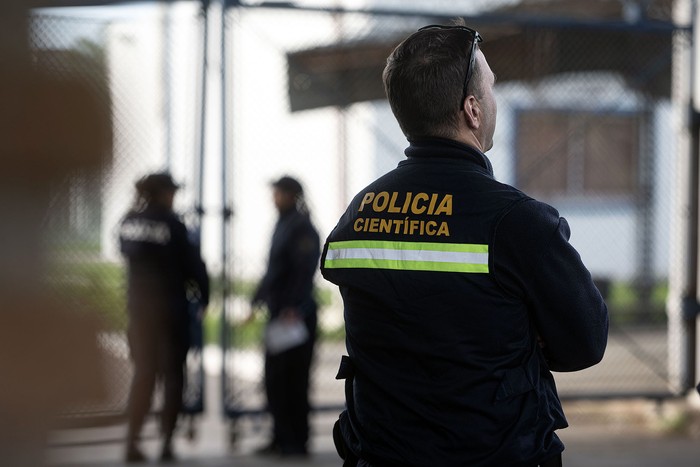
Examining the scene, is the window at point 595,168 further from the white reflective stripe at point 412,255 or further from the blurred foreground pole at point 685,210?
the white reflective stripe at point 412,255

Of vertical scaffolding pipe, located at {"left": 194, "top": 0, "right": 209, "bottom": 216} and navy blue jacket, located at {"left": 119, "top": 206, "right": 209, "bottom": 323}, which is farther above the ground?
vertical scaffolding pipe, located at {"left": 194, "top": 0, "right": 209, "bottom": 216}

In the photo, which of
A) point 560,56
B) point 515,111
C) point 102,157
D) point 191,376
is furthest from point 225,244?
point 102,157

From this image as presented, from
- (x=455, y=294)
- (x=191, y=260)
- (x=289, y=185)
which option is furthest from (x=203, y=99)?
(x=455, y=294)

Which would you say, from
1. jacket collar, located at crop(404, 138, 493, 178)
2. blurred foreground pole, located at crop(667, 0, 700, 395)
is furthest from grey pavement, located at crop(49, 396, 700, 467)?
jacket collar, located at crop(404, 138, 493, 178)

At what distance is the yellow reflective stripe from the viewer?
208 centimetres

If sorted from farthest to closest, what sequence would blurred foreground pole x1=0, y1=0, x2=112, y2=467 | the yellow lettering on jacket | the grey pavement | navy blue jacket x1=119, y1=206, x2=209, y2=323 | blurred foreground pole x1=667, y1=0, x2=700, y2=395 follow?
blurred foreground pole x1=667, y1=0, x2=700, y2=395, the grey pavement, navy blue jacket x1=119, y1=206, x2=209, y2=323, the yellow lettering on jacket, blurred foreground pole x1=0, y1=0, x2=112, y2=467

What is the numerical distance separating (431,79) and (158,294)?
4.44 meters

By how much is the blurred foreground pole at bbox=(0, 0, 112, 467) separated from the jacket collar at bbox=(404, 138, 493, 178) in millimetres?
732

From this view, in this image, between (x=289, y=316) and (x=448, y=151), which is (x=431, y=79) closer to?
(x=448, y=151)

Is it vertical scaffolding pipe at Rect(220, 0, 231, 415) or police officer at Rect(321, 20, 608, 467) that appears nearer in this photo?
police officer at Rect(321, 20, 608, 467)

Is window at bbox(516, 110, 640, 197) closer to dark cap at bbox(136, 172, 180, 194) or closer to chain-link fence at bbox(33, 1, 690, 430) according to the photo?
chain-link fence at bbox(33, 1, 690, 430)

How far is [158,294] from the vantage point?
249 inches

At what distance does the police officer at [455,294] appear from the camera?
2.08 meters

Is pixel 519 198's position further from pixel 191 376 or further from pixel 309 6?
pixel 191 376
